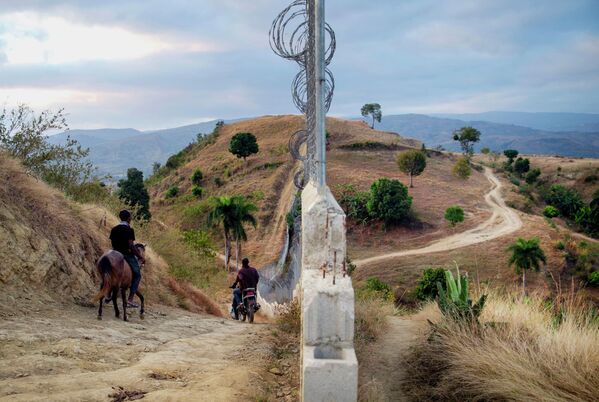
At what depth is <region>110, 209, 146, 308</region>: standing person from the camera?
7645 millimetres

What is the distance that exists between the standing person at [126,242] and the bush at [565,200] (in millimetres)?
58449

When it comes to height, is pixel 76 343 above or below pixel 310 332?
below

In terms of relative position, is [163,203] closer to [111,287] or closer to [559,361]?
[111,287]

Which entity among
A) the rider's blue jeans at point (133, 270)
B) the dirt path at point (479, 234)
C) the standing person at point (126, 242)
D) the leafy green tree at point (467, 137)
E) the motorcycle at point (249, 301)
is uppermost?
the leafy green tree at point (467, 137)

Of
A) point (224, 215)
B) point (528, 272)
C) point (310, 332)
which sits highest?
point (310, 332)

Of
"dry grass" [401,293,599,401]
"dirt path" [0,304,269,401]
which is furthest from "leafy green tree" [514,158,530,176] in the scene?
"dirt path" [0,304,269,401]

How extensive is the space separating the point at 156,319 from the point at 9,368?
381cm

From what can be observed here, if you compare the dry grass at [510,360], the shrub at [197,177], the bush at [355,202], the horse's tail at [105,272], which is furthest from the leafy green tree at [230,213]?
the dry grass at [510,360]

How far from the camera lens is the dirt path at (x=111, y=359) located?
14.8ft

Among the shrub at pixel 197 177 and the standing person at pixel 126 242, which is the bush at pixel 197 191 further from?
the standing person at pixel 126 242

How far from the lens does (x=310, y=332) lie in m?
4.29

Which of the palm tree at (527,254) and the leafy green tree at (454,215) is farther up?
the leafy green tree at (454,215)

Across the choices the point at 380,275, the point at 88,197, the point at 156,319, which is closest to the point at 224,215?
the point at 380,275

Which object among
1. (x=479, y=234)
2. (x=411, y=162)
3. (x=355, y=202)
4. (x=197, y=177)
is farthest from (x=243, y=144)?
(x=479, y=234)
